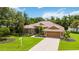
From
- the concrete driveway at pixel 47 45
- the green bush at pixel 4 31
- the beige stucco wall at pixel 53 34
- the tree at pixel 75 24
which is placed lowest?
the concrete driveway at pixel 47 45

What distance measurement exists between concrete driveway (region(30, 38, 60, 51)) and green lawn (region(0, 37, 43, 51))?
8 cm

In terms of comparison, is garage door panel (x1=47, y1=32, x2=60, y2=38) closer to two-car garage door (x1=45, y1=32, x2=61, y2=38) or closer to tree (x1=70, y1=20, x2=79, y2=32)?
two-car garage door (x1=45, y1=32, x2=61, y2=38)

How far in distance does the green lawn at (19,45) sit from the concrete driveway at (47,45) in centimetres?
8

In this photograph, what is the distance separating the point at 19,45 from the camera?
543 cm

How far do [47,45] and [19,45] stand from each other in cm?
56

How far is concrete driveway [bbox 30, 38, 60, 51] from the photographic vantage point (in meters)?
Result: 5.45

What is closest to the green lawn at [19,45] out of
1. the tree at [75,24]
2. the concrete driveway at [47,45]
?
the concrete driveway at [47,45]

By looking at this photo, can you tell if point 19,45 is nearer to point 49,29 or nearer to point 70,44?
point 49,29

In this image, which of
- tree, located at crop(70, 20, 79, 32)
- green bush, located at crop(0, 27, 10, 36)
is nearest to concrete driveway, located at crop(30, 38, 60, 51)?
tree, located at crop(70, 20, 79, 32)

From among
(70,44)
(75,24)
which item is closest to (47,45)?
(70,44)

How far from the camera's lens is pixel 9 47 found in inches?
212

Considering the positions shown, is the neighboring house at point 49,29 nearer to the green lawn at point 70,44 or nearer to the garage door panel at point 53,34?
the garage door panel at point 53,34

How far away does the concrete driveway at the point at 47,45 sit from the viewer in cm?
545
